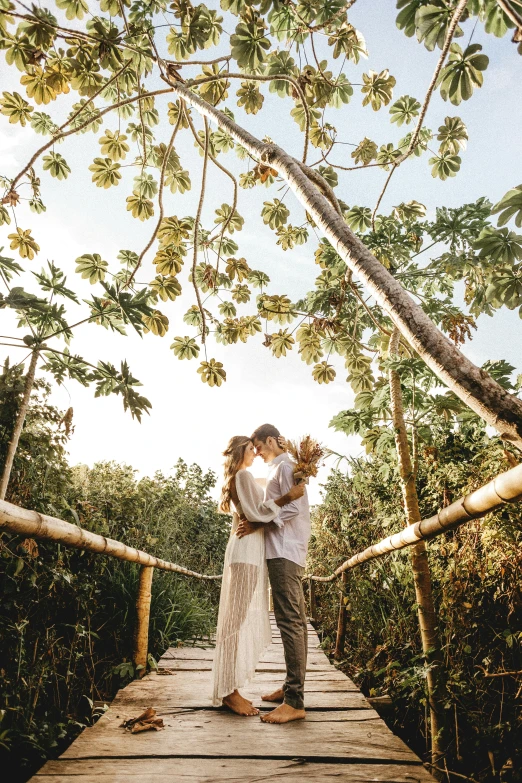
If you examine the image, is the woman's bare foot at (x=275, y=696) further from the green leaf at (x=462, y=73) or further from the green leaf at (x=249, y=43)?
the green leaf at (x=249, y=43)

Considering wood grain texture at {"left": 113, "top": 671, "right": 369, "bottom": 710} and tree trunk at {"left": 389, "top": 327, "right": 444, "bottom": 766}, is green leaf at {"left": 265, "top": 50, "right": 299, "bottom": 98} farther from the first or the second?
→ wood grain texture at {"left": 113, "top": 671, "right": 369, "bottom": 710}

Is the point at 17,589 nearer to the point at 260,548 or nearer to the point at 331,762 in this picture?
the point at 260,548

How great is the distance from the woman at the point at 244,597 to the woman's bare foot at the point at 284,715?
0.73ft

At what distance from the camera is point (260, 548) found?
2.29m

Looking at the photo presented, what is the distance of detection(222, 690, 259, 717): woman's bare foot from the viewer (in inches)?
78.0

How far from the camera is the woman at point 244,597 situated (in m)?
2.10

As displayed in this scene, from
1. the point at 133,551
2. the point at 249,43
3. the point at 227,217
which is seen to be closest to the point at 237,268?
the point at 227,217

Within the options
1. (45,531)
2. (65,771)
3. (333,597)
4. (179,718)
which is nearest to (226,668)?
(179,718)

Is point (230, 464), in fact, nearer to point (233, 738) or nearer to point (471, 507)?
point (233, 738)

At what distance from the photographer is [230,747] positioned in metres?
1.57

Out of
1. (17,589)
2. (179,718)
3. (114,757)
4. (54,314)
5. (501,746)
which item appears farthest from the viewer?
(54,314)

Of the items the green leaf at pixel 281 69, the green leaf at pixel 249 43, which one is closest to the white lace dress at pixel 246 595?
the green leaf at pixel 249 43

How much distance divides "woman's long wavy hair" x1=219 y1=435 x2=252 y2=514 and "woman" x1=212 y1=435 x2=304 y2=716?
0.12 ft

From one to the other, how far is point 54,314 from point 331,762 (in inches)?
105
